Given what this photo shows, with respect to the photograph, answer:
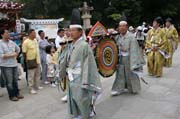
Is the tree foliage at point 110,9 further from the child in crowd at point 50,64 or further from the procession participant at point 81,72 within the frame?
the procession participant at point 81,72

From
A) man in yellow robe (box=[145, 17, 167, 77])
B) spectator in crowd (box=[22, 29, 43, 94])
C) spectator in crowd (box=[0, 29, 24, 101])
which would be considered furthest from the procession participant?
man in yellow robe (box=[145, 17, 167, 77])

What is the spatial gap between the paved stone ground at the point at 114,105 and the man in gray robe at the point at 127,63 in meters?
0.19

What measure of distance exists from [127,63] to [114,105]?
912 millimetres

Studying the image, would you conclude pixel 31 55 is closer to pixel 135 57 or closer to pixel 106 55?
pixel 106 55

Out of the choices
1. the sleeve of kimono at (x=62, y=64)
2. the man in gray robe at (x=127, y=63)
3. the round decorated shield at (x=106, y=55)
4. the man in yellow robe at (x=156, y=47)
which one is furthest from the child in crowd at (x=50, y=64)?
the man in yellow robe at (x=156, y=47)

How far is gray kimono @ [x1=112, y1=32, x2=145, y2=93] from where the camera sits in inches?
213

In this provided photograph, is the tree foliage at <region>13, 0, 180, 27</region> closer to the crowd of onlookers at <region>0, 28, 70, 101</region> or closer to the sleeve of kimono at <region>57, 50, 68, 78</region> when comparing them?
the crowd of onlookers at <region>0, 28, 70, 101</region>

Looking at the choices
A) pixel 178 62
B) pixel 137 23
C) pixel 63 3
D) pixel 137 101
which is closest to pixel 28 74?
pixel 137 101

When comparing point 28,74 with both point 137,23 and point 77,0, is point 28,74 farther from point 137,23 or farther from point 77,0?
point 137,23

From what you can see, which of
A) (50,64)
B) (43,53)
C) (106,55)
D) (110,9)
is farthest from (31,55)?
(110,9)

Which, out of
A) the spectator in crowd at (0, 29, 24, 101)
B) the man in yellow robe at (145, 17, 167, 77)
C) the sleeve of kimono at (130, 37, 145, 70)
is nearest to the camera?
the sleeve of kimono at (130, 37, 145, 70)

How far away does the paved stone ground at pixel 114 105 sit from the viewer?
15.5ft

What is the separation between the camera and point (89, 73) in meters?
4.13

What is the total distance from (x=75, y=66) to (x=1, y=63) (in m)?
2.00
